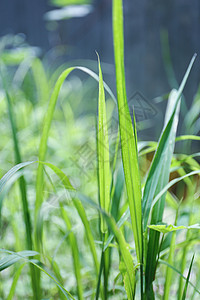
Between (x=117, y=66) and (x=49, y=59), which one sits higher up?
(x=49, y=59)

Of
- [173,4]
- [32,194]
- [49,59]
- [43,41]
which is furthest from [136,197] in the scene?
[43,41]

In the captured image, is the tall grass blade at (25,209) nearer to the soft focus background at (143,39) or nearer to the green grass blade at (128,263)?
the green grass blade at (128,263)

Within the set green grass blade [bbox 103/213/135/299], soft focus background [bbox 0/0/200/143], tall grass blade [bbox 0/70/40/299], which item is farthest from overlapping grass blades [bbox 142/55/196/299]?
soft focus background [bbox 0/0/200/143]

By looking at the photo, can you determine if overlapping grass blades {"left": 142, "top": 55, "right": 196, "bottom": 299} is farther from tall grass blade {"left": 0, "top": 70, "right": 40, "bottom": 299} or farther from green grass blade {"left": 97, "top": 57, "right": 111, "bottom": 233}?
tall grass blade {"left": 0, "top": 70, "right": 40, "bottom": 299}

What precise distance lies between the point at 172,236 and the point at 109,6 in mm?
2375

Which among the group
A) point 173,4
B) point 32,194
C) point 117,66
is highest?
point 173,4

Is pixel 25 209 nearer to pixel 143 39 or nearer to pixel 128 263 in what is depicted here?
pixel 128 263

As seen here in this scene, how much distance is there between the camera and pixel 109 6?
8.16ft

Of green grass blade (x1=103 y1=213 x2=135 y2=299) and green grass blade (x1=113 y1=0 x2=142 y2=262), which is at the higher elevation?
green grass blade (x1=113 y1=0 x2=142 y2=262)

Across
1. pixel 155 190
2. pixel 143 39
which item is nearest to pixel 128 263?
pixel 155 190

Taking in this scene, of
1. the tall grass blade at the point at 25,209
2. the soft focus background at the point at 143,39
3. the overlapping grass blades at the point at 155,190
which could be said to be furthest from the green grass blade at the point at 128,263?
the soft focus background at the point at 143,39

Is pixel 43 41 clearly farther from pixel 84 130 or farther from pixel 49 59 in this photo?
pixel 84 130

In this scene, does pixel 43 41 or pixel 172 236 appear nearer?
pixel 172 236

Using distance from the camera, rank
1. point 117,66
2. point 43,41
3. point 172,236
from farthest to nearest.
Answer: point 43,41 < point 172,236 < point 117,66
